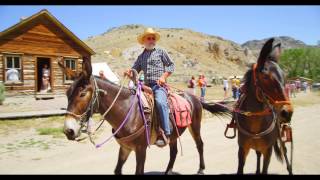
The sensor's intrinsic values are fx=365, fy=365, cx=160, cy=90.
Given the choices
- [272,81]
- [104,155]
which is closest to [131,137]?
[272,81]

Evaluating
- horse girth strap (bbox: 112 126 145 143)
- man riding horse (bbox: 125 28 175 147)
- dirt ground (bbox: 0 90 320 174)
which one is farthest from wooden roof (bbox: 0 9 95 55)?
horse girth strap (bbox: 112 126 145 143)

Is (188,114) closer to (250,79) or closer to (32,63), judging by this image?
(250,79)

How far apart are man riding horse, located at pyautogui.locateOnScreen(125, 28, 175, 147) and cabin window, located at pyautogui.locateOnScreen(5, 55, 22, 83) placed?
1880 centimetres

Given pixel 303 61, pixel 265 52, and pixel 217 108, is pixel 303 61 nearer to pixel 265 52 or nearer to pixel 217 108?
pixel 217 108

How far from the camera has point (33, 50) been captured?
24.4m

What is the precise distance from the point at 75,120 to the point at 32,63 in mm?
20811

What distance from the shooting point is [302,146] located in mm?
10242

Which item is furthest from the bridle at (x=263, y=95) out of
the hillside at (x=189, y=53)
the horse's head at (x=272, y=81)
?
the hillside at (x=189, y=53)

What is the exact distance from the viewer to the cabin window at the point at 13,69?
23219 millimetres

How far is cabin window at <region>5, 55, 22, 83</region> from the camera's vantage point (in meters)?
23.2

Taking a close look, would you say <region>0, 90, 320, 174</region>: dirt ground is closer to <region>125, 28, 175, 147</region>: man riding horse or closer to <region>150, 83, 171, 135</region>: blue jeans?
<region>150, 83, 171, 135</region>: blue jeans

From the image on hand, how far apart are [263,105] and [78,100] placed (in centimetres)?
293

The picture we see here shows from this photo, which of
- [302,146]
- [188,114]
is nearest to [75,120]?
[188,114]

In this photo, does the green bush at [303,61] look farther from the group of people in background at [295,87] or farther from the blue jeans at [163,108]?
the blue jeans at [163,108]
